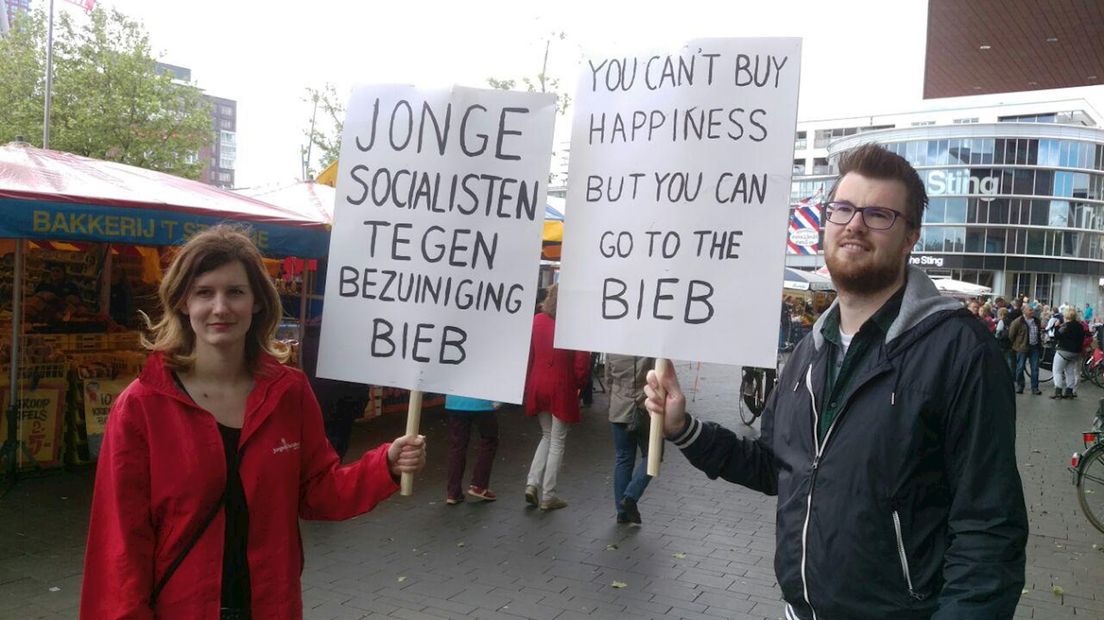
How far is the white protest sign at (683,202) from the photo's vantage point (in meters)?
2.59

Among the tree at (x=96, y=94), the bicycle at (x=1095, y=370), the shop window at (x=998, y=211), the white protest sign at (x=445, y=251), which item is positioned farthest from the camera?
the shop window at (x=998, y=211)

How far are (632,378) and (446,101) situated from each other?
14.4 feet

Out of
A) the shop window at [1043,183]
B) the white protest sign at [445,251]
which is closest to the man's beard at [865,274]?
the white protest sign at [445,251]

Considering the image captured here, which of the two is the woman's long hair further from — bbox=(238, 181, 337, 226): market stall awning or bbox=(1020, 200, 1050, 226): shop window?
bbox=(1020, 200, 1050, 226): shop window

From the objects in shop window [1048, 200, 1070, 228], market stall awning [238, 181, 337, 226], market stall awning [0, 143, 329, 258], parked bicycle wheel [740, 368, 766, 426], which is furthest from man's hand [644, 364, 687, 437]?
shop window [1048, 200, 1070, 228]

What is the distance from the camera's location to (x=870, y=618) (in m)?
1.96

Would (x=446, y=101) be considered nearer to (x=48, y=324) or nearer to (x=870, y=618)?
(x=870, y=618)

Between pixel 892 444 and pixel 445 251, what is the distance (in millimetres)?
1526

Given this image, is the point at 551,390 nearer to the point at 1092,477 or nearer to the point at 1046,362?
the point at 1092,477

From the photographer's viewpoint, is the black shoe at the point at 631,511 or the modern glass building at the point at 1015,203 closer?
the black shoe at the point at 631,511

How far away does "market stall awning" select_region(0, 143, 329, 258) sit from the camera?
247 inches

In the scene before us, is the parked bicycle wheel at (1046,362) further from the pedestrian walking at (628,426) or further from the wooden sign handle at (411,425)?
the wooden sign handle at (411,425)

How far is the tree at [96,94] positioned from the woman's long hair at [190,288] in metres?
32.5

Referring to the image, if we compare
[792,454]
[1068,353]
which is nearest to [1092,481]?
[792,454]
